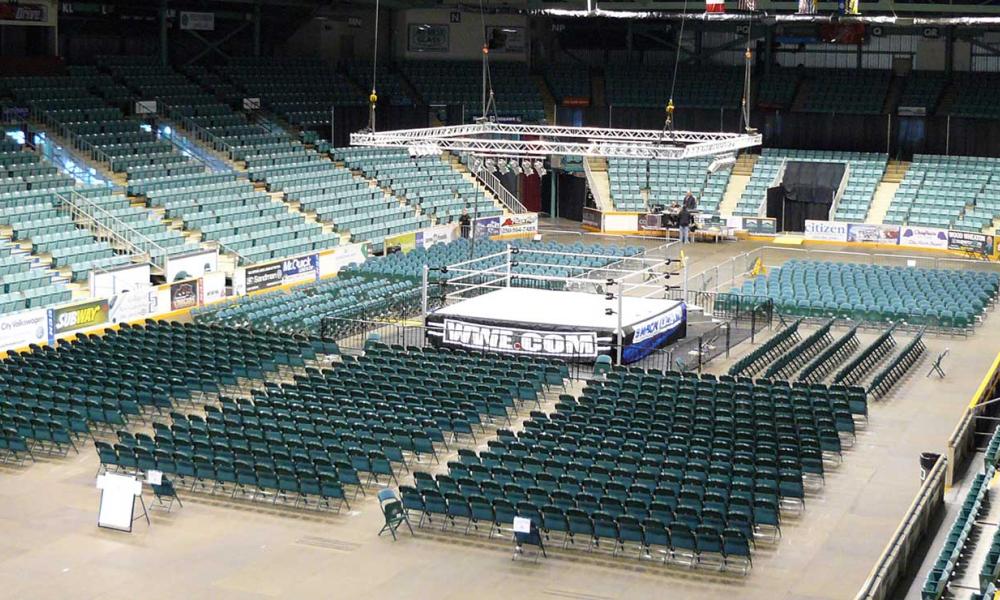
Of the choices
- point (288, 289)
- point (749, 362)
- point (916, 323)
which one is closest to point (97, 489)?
point (749, 362)

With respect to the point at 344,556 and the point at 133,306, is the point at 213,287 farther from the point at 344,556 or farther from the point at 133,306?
the point at 344,556

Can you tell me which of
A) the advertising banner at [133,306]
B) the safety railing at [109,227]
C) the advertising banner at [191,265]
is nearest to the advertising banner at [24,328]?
the advertising banner at [133,306]

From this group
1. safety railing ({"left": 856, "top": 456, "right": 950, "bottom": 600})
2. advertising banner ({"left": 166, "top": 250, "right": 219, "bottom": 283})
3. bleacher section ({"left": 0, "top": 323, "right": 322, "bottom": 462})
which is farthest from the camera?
advertising banner ({"left": 166, "top": 250, "right": 219, "bottom": 283})

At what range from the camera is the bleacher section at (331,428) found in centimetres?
2645

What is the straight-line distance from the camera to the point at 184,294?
42.9 m

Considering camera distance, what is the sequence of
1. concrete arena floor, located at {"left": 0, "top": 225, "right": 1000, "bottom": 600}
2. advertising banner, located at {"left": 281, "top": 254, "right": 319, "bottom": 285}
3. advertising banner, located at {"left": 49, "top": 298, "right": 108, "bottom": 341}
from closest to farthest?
concrete arena floor, located at {"left": 0, "top": 225, "right": 1000, "bottom": 600} → advertising banner, located at {"left": 49, "top": 298, "right": 108, "bottom": 341} → advertising banner, located at {"left": 281, "top": 254, "right": 319, "bottom": 285}

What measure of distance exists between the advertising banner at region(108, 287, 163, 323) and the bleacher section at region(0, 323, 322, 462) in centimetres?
242

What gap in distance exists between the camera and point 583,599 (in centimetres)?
2172

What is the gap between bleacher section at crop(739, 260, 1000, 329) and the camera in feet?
135

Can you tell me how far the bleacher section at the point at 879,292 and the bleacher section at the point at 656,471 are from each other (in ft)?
34.7

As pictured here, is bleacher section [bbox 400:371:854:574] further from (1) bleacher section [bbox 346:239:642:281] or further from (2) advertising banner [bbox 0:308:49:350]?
(1) bleacher section [bbox 346:239:642:281]

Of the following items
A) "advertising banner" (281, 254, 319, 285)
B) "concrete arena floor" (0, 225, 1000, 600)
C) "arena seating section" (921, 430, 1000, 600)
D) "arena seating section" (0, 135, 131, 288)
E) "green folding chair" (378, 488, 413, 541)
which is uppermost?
"arena seating section" (0, 135, 131, 288)

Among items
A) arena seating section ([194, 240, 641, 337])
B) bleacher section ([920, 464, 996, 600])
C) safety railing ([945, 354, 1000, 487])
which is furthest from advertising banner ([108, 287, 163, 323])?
bleacher section ([920, 464, 996, 600])

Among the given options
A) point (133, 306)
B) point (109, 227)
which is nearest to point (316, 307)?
point (133, 306)
